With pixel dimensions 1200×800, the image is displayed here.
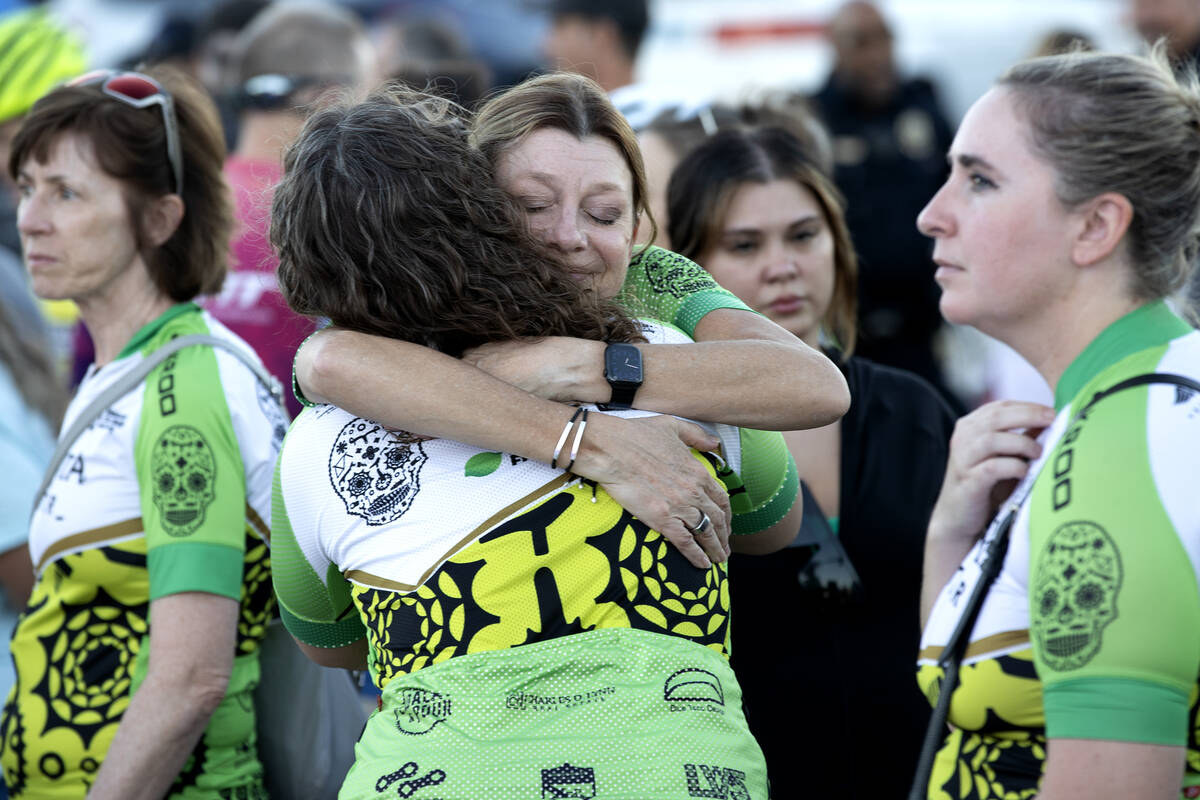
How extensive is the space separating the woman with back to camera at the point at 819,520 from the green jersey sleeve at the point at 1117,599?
104 cm

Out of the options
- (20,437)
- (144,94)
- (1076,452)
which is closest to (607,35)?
(144,94)

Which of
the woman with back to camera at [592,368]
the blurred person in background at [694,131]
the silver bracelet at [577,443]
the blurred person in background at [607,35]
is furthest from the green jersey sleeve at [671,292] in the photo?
the blurred person in background at [607,35]

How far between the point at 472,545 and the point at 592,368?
0.34 meters

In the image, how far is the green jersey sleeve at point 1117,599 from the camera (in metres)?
1.52

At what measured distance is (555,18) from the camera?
5.86 metres

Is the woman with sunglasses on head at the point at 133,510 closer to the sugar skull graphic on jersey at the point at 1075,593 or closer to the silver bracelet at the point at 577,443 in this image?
the silver bracelet at the point at 577,443

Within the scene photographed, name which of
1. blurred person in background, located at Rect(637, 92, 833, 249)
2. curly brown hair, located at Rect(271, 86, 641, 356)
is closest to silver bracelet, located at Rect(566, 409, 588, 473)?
curly brown hair, located at Rect(271, 86, 641, 356)

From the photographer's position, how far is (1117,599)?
1532 millimetres

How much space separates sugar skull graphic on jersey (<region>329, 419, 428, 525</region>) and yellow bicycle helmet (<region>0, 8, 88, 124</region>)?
9.28 ft

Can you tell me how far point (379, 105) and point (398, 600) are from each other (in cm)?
76

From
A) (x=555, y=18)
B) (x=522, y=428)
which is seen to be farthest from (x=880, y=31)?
(x=522, y=428)

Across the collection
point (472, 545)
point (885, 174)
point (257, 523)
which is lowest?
point (257, 523)

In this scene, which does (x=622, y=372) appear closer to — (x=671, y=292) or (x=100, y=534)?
(x=671, y=292)

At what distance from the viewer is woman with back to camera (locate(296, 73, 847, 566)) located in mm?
1841
